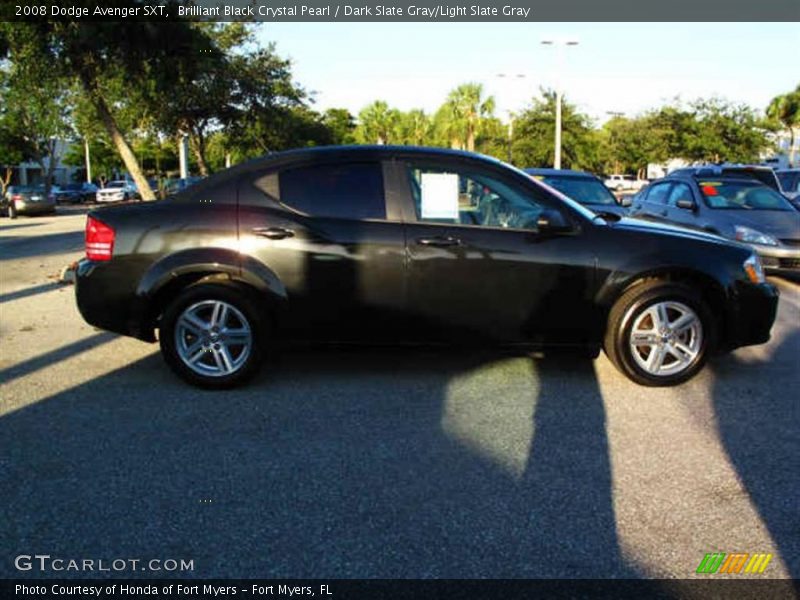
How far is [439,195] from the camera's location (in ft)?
16.5

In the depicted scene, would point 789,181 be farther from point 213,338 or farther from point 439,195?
point 213,338

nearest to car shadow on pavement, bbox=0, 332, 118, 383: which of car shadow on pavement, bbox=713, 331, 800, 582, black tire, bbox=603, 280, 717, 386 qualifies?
black tire, bbox=603, 280, 717, 386

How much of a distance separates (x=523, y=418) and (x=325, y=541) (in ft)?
6.16

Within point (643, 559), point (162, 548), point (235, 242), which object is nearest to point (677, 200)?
point (235, 242)

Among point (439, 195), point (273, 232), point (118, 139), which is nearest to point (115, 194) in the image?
point (118, 139)

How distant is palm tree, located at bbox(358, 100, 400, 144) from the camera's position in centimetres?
6775

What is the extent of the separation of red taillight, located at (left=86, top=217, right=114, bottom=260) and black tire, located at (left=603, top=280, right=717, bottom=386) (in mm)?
3628

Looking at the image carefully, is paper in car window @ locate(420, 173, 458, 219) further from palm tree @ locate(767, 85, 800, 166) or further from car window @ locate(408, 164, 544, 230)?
palm tree @ locate(767, 85, 800, 166)

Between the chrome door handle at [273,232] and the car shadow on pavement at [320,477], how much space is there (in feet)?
3.60

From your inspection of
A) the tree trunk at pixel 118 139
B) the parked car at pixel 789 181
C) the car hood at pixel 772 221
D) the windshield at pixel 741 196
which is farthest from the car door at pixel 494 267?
the parked car at pixel 789 181

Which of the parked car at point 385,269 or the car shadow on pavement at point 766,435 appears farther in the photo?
the parked car at point 385,269

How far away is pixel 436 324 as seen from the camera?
4941 mm

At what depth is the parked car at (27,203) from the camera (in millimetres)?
30734

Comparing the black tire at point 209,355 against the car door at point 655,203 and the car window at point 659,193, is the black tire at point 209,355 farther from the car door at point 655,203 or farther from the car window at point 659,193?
the car window at point 659,193
